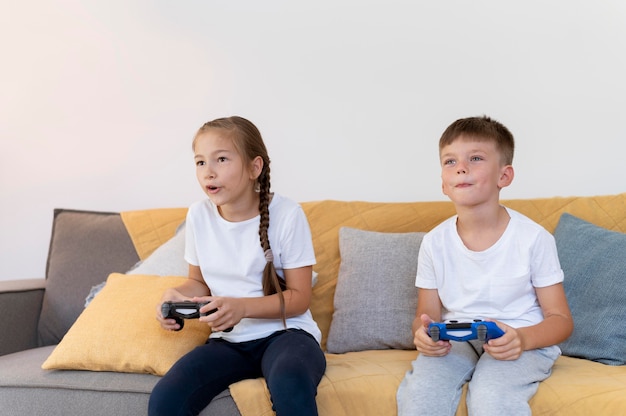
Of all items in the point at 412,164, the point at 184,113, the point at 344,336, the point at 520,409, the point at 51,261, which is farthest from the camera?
the point at 184,113

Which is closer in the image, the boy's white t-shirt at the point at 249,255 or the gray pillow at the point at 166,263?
the boy's white t-shirt at the point at 249,255

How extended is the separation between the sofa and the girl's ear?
42 centimetres

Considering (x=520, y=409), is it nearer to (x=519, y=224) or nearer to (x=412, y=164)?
(x=519, y=224)

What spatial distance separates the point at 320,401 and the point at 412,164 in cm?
128

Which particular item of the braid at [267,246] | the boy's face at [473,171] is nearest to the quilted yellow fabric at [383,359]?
the braid at [267,246]

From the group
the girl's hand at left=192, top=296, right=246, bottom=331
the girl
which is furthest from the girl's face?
the girl's hand at left=192, top=296, right=246, bottom=331

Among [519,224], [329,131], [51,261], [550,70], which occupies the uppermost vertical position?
[550,70]

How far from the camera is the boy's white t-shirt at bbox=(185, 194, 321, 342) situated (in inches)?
78.1

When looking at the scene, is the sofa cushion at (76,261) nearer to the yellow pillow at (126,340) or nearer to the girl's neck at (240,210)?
the yellow pillow at (126,340)

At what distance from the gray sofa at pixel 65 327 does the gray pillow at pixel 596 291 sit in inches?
37.9

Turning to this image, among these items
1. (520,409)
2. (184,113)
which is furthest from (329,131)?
(520,409)

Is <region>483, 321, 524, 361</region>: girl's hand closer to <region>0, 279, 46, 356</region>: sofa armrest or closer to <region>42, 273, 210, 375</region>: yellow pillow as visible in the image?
<region>42, 273, 210, 375</region>: yellow pillow

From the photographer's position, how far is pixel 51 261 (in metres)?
2.65

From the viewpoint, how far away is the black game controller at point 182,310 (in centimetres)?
183
